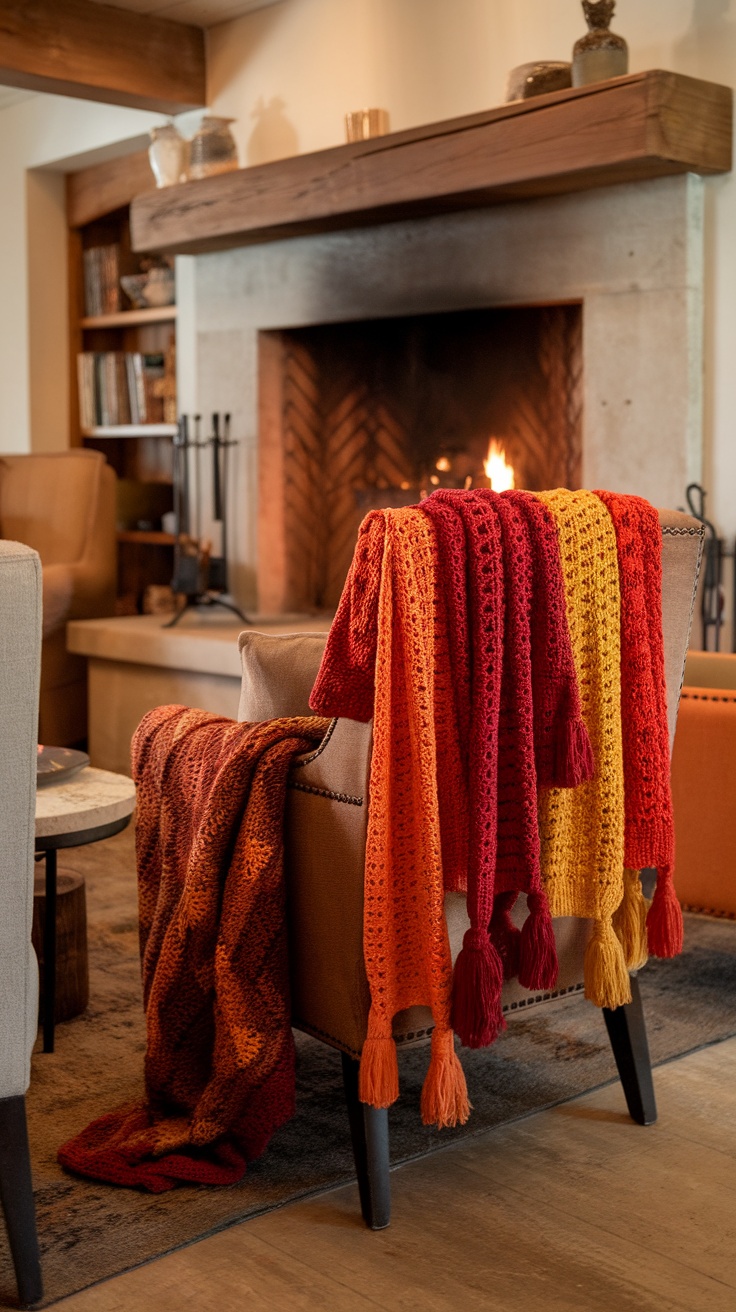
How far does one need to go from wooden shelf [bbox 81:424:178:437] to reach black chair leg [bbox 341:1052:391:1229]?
398cm

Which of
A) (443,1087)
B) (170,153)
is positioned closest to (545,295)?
(170,153)

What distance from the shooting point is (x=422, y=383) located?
15.5 ft

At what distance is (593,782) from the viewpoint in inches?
75.7

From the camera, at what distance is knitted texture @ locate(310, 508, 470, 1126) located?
170 cm

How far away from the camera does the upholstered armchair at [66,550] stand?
4.93 m

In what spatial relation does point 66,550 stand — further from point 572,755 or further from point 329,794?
point 572,755

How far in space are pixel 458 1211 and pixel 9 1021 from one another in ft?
2.21

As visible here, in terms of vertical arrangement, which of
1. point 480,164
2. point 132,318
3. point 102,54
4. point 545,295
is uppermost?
point 102,54

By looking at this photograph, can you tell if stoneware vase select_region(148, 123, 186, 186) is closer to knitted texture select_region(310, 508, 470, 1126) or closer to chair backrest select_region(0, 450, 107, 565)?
chair backrest select_region(0, 450, 107, 565)

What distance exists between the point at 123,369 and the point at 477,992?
4551 millimetres

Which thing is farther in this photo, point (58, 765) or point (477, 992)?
point (58, 765)

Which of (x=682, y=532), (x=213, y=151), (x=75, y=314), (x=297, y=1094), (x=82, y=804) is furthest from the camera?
(x=75, y=314)

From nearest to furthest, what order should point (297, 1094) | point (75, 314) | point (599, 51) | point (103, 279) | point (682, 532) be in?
1. point (682, 532)
2. point (297, 1094)
3. point (599, 51)
4. point (103, 279)
5. point (75, 314)

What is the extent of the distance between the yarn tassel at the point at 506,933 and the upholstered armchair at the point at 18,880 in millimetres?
600
